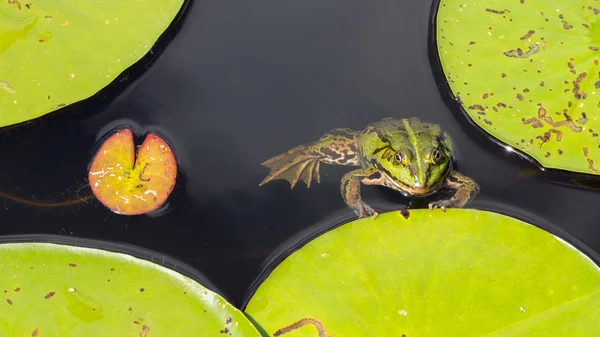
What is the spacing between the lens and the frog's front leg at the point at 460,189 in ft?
11.5

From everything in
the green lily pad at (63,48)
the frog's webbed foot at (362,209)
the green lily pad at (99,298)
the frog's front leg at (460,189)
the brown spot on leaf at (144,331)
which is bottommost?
the brown spot on leaf at (144,331)

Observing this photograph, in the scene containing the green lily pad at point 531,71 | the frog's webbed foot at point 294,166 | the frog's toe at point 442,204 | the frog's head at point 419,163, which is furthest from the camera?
the frog's webbed foot at point 294,166

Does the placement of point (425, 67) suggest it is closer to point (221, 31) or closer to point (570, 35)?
Answer: point (570, 35)

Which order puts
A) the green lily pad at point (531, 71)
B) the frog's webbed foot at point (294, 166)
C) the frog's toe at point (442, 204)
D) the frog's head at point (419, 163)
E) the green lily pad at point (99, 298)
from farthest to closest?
the frog's webbed foot at point (294, 166), the frog's head at point (419, 163), the green lily pad at point (531, 71), the frog's toe at point (442, 204), the green lily pad at point (99, 298)

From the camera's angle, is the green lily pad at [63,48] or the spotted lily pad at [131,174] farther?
the green lily pad at [63,48]

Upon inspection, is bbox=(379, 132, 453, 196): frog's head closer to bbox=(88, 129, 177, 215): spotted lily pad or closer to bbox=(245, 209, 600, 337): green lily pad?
bbox=(245, 209, 600, 337): green lily pad

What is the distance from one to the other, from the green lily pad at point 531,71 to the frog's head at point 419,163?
0.33 m

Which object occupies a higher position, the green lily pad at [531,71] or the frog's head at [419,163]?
the green lily pad at [531,71]

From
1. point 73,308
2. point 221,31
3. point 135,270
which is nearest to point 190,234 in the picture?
point 135,270

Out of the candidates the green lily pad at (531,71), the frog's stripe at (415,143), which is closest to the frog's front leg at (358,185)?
the frog's stripe at (415,143)

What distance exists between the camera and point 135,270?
9.46 ft

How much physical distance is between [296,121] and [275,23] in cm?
91

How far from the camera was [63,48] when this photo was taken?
3510mm

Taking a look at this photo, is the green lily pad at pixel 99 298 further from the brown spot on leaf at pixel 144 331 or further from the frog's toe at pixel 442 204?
the frog's toe at pixel 442 204
